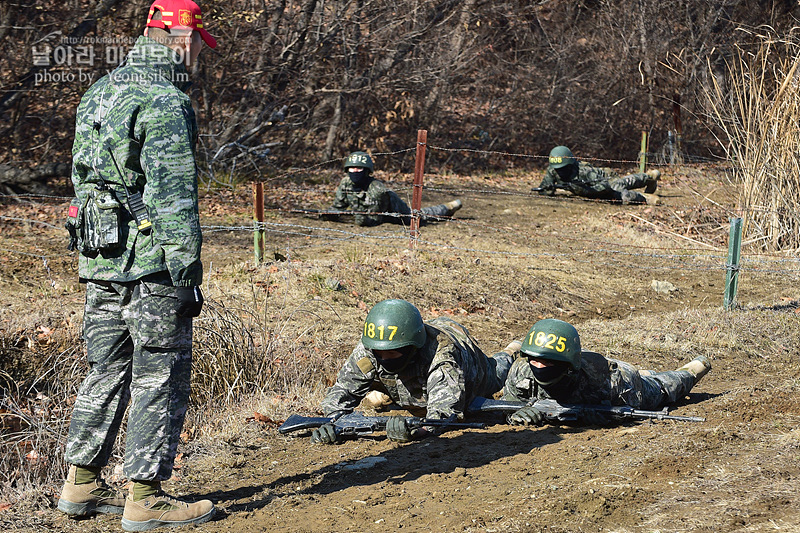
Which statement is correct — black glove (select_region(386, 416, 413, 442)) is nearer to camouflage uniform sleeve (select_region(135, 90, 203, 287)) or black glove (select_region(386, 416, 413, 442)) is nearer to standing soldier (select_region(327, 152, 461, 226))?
camouflage uniform sleeve (select_region(135, 90, 203, 287))

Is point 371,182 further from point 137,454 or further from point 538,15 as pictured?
point 538,15

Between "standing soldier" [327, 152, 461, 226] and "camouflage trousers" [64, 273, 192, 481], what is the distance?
887 centimetres

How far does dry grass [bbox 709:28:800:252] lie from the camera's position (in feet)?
38.3

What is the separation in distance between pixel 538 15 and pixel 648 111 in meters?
4.23

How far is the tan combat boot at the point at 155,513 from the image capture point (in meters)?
4.15

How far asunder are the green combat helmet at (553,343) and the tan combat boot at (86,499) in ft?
9.59

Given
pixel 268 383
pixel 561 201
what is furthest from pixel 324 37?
pixel 268 383

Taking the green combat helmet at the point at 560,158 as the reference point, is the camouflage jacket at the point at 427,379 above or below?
below

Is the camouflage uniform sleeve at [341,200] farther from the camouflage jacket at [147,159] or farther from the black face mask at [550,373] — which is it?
A: the camouflage jacket at [147,159]

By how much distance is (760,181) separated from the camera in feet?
40.0

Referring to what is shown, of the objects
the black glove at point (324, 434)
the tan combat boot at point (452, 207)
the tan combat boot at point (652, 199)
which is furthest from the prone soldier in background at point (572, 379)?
the tan combat boot at point (652, 199)

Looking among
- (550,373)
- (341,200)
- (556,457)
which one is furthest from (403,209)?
→ (556,457)

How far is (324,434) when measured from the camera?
569cm

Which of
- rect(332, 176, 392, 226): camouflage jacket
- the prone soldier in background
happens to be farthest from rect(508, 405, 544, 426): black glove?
rect(332, 176, 392, 226): camouflage jacket
